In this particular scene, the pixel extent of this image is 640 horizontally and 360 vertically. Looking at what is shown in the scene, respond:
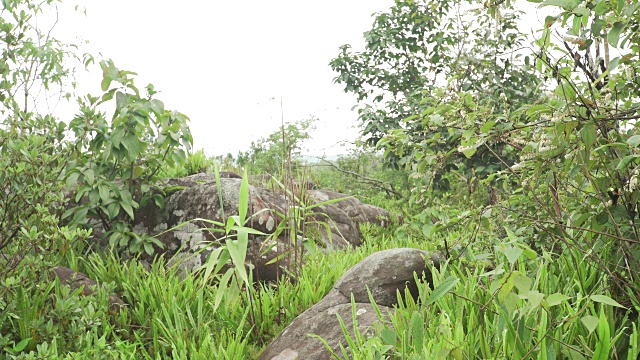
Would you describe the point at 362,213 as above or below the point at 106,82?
below

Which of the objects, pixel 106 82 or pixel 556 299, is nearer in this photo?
pixel 556 299

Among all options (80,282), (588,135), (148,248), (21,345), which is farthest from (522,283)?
(148,248)

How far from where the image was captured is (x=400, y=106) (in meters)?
7.40

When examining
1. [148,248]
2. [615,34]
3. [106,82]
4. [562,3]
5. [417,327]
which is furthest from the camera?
[148,248]

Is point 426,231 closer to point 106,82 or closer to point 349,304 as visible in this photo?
point 349,304

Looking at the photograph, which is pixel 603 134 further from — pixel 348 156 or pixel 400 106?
pixel 348 156

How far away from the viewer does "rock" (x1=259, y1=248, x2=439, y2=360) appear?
2895mm

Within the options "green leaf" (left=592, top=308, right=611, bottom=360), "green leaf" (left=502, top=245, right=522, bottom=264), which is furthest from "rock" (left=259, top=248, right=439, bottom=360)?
"green leaf" (left=502, top=245, right=522, bottom=264)

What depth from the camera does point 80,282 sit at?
159 inches

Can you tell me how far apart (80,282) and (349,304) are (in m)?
2.12

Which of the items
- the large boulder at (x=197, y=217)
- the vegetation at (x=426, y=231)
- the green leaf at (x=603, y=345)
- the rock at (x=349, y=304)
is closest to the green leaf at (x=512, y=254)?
the vegetation at (x=426, y=231)

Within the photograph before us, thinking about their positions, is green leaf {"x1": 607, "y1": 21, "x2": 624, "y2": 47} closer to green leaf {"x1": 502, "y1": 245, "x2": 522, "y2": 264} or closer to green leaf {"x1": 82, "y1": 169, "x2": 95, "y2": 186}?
green leaf {"x1": 502, "y1": 245, "x2": 522, "y2": 264}

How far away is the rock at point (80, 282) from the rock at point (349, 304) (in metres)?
1.35

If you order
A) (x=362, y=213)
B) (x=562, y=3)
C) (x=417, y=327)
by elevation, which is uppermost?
(x=562, y=3)
